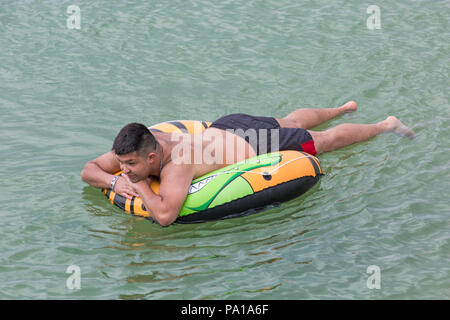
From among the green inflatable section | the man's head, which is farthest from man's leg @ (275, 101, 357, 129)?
the man's head

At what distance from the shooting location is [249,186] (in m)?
5.96

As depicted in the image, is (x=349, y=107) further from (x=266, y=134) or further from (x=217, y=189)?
(x=217, y=189)

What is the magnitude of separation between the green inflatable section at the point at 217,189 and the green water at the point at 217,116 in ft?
0.76

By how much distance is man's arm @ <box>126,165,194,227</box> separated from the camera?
5656 millimetres

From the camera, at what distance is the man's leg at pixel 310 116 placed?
7.32 m

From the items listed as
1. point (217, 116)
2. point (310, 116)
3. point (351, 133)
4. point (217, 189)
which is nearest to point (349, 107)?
point (310, 116)

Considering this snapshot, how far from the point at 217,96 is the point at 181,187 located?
10.1ft

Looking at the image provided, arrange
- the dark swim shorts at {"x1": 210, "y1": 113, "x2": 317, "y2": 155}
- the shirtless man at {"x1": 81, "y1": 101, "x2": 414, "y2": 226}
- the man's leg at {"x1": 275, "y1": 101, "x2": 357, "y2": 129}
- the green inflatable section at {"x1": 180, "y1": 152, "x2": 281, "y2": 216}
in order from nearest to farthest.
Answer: the shirtless man at {"x1": 81, "y1": 101, "x2": 414, "y2": 226} < the green inflatable section at {"x1": 180, "y1": 152, "x2": 281, "y2": 216} < the dark swim shorts at {"x1": 210, "y1": 113, "x2": 317, "y2": 155} < the man's leg at {"x1": 275, "y1": 101, "x2": 357, "y2": 129}

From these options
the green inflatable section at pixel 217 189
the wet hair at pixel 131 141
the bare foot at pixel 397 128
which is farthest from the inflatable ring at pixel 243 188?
the bare foot at pixel 397 128

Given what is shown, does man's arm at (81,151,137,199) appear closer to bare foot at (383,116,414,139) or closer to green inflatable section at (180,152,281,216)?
green inflatable section at (180,152,281,216)

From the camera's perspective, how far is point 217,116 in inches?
318

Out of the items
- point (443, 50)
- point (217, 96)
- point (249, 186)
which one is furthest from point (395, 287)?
point (443, 50)

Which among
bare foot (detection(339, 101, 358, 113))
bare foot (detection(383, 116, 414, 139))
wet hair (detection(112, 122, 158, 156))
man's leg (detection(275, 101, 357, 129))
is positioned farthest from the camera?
bare foot (detection(339, 101, 358, 113))
